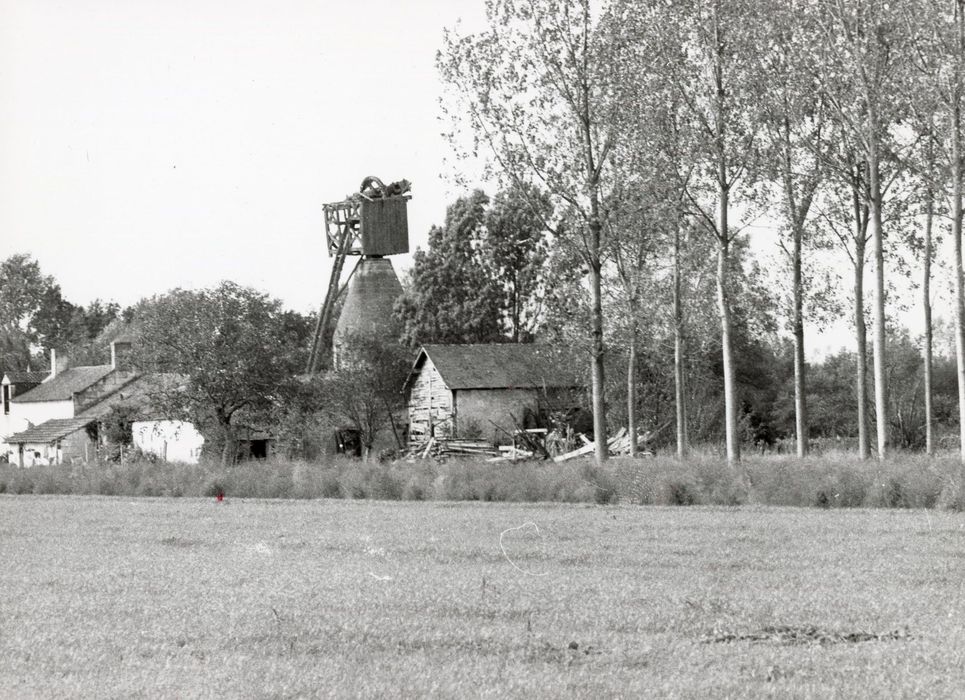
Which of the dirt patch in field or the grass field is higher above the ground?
the grass field

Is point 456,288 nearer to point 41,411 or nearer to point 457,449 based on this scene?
point 41,411

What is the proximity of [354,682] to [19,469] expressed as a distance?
4187 centimetres


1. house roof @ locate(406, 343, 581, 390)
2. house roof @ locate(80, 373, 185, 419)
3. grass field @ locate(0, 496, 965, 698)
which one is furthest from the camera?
house roof @ locate(406, 343, 581, 390)

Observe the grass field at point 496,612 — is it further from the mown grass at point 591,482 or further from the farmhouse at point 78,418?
the farmhouse at point 78,418

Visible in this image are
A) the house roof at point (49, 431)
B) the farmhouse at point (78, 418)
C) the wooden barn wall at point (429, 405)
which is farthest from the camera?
the house roof at point (49, 431)

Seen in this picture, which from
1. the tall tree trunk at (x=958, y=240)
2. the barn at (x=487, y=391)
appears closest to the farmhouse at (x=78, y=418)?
the barn at (x=487, y=391)

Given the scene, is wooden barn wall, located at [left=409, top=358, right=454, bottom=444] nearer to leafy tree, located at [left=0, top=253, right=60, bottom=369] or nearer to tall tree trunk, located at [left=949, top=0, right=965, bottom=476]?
tall tree trunk, located at [left=949, top=0, right=965, bottom=476]

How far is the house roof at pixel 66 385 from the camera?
86562 millimetres

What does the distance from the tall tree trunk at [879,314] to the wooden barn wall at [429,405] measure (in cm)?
3037

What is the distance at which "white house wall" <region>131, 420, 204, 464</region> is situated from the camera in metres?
71.9

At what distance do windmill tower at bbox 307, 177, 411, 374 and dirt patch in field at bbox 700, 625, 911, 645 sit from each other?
75314mm

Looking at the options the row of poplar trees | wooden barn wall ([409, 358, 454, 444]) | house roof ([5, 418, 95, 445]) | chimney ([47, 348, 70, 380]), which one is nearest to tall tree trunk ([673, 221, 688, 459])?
the row of poplar trees

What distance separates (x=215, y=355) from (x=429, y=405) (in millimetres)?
12341

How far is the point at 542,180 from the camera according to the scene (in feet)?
138
